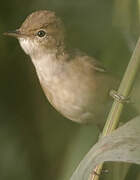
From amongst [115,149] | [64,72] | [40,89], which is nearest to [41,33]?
[64,72]

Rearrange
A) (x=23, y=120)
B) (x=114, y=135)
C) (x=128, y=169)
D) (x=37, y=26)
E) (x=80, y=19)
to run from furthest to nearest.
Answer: (x=23, y=120)
(x=37, y=26)
(x=80, y=19)
(x=128, y=169)
(x=114, y=135)

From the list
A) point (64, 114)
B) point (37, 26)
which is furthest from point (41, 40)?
point (64, 114)

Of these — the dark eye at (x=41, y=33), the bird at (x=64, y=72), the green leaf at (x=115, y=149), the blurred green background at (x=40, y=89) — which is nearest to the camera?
the green leaf at (x=115, y=149)

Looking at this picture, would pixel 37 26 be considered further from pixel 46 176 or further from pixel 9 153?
pixel 46 176

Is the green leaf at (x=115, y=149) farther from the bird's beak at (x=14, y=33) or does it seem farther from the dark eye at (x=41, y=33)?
the dark eye at (x=41, y=33)

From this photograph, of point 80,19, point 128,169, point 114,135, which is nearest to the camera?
point 114,135

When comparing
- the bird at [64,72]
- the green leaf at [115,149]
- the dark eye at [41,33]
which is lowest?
the green leaf at [115,149]

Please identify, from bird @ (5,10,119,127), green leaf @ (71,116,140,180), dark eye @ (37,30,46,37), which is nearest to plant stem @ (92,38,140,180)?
green leaf @ (71,116,140,180)

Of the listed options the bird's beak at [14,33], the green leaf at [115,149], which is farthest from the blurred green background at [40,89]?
the green leaf at [115,149]

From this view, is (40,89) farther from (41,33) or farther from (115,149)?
(115,149)
